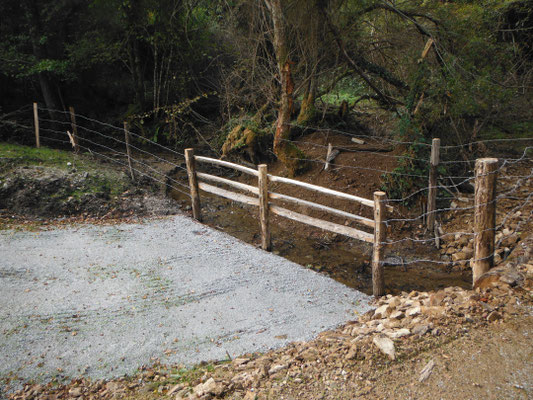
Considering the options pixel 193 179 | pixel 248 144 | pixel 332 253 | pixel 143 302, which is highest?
pixel 248 144

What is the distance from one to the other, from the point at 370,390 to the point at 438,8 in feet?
26.6

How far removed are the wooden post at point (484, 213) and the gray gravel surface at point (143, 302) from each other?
4.46 ft

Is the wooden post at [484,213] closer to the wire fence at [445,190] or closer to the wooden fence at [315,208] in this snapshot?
the wire fence at [445,190]

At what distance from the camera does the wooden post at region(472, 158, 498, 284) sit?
4.21 metres

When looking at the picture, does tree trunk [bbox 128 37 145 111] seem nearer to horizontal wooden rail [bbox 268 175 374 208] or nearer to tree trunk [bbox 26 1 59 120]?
tree trunk [bbox 26 1 59 120]

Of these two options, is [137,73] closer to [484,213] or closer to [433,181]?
[433,181]

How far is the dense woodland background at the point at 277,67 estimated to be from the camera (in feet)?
27.8

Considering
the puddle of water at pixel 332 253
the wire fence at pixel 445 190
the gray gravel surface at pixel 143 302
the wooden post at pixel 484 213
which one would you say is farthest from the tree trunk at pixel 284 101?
the wooden post at pixel 484 213

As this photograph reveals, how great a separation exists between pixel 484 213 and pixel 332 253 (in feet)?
11.0

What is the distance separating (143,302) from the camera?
486 cm

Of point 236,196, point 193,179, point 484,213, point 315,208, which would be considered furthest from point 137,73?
point 484,213

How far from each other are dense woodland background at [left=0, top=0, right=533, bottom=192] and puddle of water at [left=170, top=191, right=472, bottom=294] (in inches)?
69.6

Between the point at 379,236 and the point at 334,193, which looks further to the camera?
the point at 334,193

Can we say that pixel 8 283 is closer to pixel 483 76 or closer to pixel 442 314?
pixel 442 314
